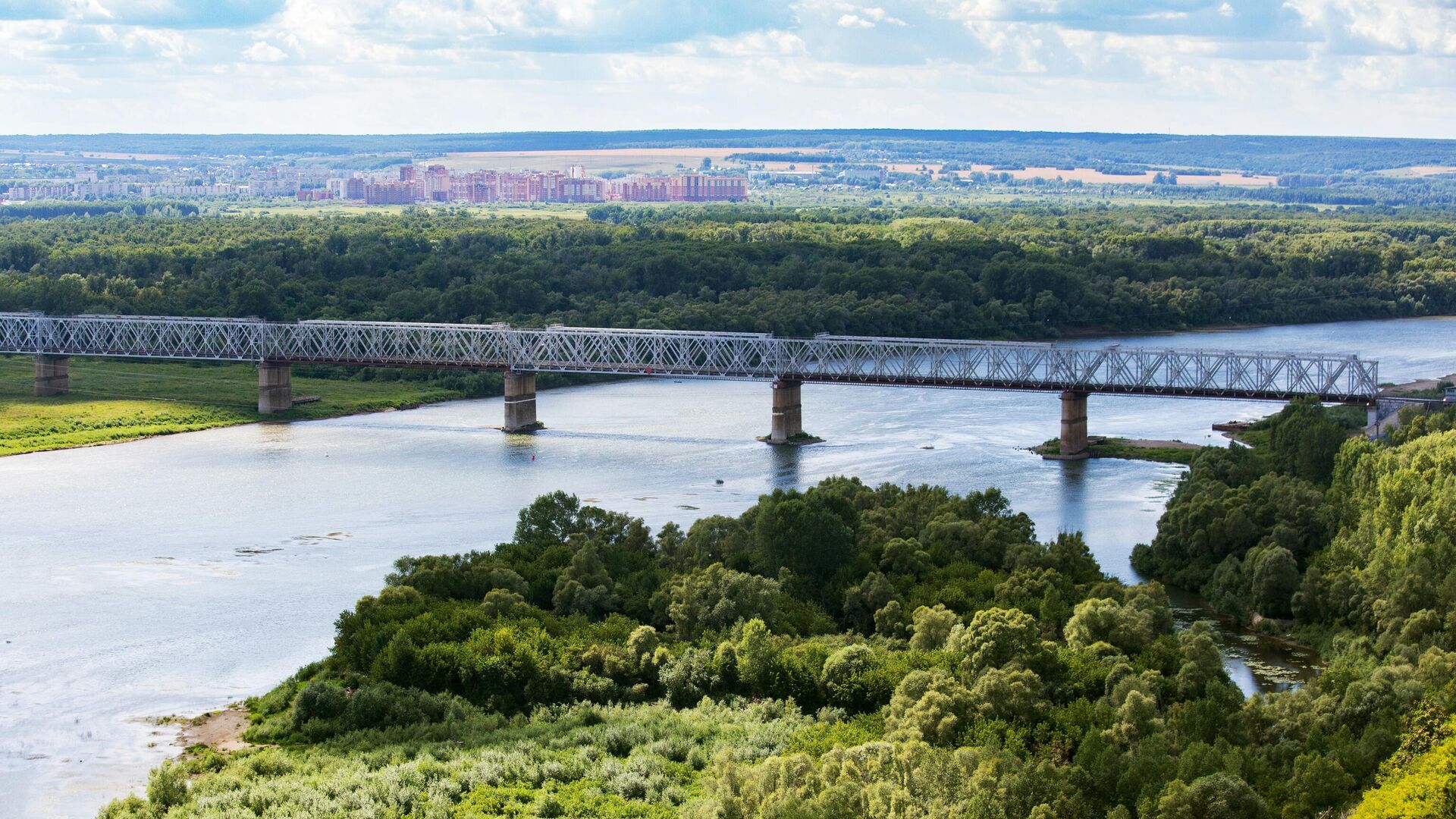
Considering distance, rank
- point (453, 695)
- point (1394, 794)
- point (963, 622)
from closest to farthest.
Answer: point (1394, 794)
point (453, 695)
point (963, 622)

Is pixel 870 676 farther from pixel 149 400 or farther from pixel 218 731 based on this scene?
pixel 149 400

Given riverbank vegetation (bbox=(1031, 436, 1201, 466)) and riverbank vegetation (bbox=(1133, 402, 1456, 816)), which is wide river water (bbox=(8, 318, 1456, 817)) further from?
riverbank vegetation (bbox=(1133, 402, 1456, 816))

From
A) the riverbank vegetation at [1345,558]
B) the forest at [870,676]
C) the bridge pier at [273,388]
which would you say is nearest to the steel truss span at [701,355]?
the bridge pier at [273,388]

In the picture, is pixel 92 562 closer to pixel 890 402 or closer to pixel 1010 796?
pixel 1010 796

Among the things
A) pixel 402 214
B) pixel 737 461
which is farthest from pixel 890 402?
pixel 402 214

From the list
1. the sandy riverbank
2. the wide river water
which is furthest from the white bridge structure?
the sandy riverbank

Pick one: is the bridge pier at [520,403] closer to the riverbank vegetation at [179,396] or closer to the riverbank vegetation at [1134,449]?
the riverbank vegetation at [179,396]
